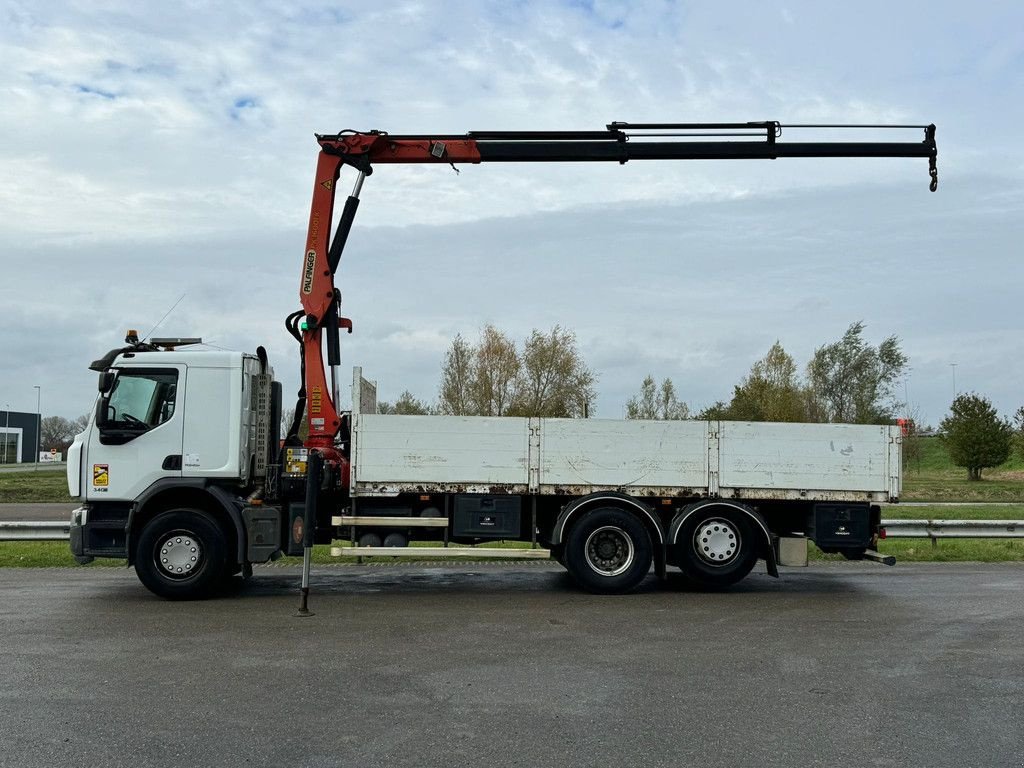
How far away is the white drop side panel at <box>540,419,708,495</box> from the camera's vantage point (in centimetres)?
1164

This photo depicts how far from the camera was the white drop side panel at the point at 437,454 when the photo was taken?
37.9 ft

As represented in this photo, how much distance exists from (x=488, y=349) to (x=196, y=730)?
109 feet

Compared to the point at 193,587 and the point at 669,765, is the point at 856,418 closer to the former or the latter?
the point at 193,587

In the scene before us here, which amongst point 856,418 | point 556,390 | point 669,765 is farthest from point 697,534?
point 856,418

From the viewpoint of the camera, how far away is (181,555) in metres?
11.0

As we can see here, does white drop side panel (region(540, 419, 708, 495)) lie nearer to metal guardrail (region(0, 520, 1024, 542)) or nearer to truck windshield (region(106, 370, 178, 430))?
truck windshield (region(106, 370, 178, 430))

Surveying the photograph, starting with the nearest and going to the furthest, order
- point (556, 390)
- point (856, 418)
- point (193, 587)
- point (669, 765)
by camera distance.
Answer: point (669, 765) → point (193, 587) → point (556, 390) → point (856, 418)

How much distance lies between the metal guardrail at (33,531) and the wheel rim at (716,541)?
9.70 m

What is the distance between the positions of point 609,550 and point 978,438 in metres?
41.2

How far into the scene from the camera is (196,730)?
5.87m

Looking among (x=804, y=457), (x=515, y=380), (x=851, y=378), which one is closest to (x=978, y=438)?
(x=851, y=378)

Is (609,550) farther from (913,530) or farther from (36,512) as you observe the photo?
(36,512)

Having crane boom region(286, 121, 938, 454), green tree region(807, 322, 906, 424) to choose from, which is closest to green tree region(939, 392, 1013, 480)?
green tree region(807, 322, 906, 424)

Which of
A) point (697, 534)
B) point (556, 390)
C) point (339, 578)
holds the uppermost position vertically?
point (556, 390)
